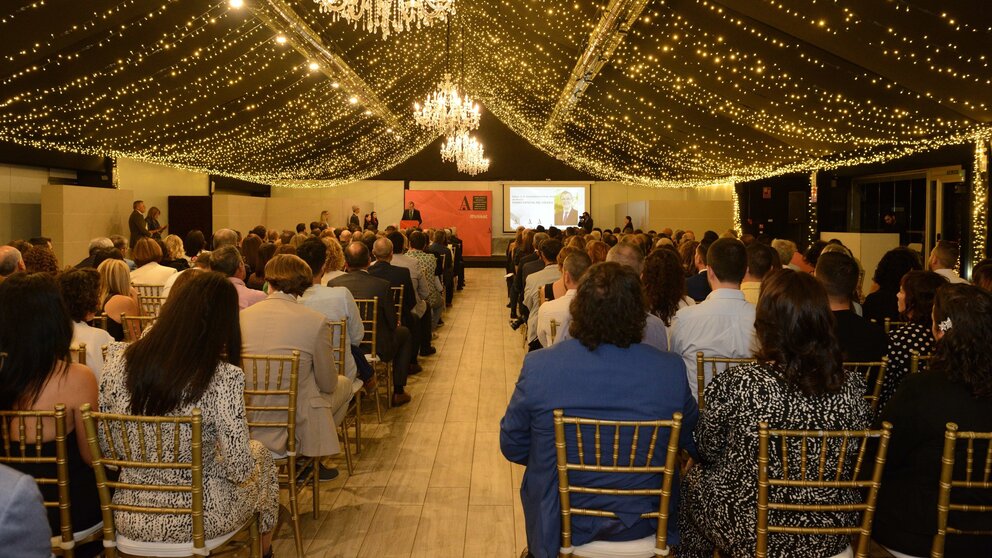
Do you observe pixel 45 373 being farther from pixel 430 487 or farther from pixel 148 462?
pixel 430 487

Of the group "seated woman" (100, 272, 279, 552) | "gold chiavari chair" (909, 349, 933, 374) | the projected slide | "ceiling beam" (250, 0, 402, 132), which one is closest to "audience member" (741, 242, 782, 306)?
"gold chiavari chair" (909, 349, 933, 374)

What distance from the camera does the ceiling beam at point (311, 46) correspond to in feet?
25.0

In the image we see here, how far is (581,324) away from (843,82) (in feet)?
21.4

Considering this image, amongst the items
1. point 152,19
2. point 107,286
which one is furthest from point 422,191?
point 107,286

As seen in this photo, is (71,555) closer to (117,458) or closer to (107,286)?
(117,458)

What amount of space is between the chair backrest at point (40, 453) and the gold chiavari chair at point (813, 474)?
2000mm

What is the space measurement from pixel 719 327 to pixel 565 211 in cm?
2009

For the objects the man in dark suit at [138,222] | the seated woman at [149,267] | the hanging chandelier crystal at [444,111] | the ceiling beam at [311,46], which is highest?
the ceiling beam at [311,46]

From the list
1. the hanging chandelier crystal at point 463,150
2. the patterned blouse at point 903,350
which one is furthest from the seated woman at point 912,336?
the hanging chandelier crystal at point 463,150

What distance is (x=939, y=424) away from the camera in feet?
7.91

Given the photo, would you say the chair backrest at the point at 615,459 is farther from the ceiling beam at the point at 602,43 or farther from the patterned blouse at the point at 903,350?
the ceiling beam at the point at 602,43

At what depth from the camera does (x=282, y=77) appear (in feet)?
34.1

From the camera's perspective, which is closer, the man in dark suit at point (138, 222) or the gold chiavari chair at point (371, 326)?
the gold chiavari chair at point (371, 326)

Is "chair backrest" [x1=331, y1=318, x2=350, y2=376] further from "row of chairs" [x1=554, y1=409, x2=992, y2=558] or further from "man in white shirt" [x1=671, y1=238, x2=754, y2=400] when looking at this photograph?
"row of chairs" [x1=554, y1=409, x2=992, y2=558]
